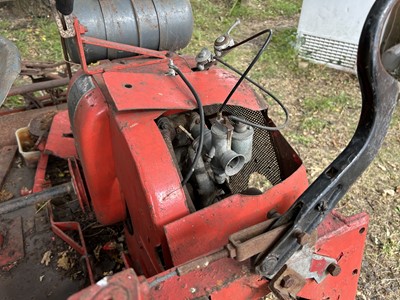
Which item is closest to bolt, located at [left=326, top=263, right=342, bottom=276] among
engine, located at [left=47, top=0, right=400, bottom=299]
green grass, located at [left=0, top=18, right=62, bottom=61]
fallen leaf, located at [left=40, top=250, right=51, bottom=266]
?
engine, located at [left=47, top=0, right=400, bottom=299]

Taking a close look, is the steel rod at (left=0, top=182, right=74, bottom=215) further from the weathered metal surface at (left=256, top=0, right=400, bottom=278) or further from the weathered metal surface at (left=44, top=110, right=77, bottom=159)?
the weathered metal surface at (left=256, top=0, right=400, bottom=278)

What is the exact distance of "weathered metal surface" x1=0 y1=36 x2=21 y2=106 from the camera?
4.29ft

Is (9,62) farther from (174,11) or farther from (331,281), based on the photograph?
(331,281)

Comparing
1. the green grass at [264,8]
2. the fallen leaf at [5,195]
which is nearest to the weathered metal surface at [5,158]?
the fallen leaf at [5,195]

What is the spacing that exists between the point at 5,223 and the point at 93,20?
141 cm

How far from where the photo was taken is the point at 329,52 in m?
4.19

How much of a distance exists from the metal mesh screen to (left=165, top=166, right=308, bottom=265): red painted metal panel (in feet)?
1.03

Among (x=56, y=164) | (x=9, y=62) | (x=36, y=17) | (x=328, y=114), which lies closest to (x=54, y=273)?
(x=56, y=164)

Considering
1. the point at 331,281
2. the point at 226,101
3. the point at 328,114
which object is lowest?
the point at 328,114

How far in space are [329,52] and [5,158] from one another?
3.21 metres

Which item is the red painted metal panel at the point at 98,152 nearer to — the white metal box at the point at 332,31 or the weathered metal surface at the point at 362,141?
the weathered metal surface at the point at 362,141

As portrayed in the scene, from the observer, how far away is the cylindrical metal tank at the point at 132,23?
6.02ft

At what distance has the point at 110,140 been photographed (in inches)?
67.5

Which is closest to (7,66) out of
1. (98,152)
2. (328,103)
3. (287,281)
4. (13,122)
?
(98,152)
